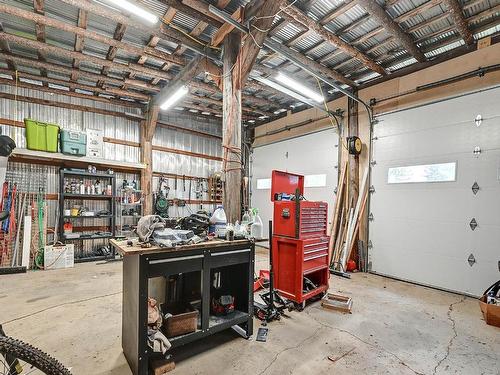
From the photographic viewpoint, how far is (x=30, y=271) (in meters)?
4.64

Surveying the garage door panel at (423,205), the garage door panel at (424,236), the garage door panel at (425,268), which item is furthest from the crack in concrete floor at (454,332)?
the garage door panel at (423,205)

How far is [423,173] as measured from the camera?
4242 mm

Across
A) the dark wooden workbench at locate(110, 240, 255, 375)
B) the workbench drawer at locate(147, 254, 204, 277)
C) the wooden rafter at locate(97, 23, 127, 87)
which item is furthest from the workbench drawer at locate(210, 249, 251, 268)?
the wooden rafter at locate(97, 23, 127, 87)

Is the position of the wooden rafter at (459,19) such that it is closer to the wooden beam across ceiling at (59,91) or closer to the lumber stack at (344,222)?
the lumber stack at (344,222)

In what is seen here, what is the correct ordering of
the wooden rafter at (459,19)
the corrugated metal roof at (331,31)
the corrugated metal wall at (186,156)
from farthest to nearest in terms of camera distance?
the corrugated metal wall at (186,156), the corrugated metal roof at (331,31), the wooden rafter at (459,19)

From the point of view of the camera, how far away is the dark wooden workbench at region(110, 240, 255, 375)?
179 centimetres

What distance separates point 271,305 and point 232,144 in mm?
1960

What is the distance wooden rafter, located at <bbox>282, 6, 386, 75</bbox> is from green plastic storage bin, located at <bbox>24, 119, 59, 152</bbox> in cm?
476

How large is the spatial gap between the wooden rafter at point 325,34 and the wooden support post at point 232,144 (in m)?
0.90

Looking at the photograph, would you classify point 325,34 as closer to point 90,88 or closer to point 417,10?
point 417,10

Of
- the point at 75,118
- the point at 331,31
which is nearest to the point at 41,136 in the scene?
the point at 75,118

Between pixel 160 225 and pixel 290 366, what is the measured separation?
158 centimetres

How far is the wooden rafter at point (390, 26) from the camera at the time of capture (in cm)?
305

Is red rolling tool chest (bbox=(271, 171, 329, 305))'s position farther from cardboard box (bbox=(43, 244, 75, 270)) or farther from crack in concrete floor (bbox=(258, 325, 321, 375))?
cardboard box (bbox=(43, 244, 75, 270))
